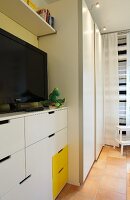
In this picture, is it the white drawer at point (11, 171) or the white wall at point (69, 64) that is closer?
the white drawer at point (11, 171)

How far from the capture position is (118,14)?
102 inches

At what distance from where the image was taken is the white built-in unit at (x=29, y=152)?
95cm

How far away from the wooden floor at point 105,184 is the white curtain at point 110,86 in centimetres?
76

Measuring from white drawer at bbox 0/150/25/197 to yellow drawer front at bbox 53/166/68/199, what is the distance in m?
0.60

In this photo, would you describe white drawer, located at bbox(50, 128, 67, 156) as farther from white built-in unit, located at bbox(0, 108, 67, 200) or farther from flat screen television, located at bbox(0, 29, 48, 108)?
flat screen television, located at bbox(0, 29, 48, 108)

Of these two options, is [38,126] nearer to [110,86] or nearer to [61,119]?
[61,119]

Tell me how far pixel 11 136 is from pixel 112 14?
2567 mm

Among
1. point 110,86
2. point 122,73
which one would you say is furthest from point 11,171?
point 122,73

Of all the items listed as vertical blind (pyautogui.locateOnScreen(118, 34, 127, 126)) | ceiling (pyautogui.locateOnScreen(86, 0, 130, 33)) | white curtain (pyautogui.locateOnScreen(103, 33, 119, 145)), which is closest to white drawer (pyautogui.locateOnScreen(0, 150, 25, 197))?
ceiling (pyautogui.locateOnScreen(86, 0, 130, 33))

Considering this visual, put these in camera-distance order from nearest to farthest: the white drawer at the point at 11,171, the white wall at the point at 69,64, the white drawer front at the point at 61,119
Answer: the white drawer at the point at 11,171
the white drawer front at the point at 61,119
the white wall at the point at 69,64

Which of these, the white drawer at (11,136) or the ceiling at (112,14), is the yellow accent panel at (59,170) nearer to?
the white drawer at (11,136)

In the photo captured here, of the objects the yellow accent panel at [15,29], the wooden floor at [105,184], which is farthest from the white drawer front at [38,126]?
the yellow accent panel at [15,29]

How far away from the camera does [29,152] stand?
3.82ft

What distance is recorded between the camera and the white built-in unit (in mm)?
951
